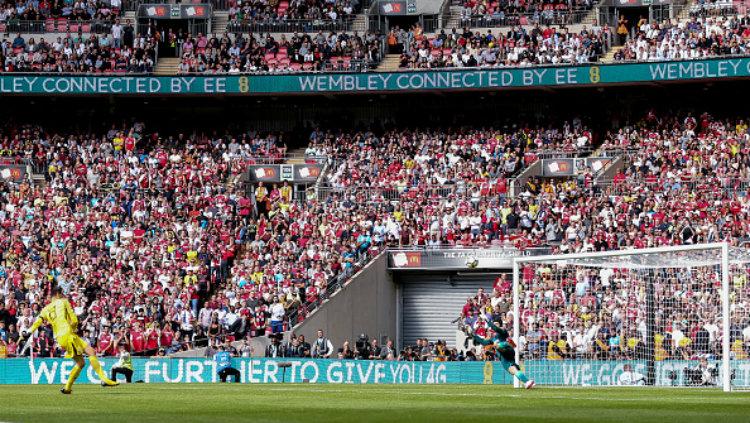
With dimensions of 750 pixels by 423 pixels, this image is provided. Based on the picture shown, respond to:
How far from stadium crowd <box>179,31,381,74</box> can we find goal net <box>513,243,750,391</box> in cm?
2080

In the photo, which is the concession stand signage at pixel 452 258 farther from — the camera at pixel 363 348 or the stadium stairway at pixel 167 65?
→ the stadium stairway at pixel 167 65

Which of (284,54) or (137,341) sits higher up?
(284,54)

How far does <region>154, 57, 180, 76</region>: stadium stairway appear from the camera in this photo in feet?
168

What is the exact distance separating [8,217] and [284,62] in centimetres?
1183

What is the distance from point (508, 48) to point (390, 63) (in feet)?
15.6

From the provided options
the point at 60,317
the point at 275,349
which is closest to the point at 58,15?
the point at 275,349

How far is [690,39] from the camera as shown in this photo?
45.3 meters

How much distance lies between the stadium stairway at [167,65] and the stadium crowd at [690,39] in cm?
1686

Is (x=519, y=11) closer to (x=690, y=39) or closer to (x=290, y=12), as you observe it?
(x=690, y=39)

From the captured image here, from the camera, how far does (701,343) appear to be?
88.4 ft

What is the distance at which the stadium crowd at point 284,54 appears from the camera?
4956 cm

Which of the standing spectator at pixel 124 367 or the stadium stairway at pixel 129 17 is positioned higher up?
the stadium stairway at pixel 129 17

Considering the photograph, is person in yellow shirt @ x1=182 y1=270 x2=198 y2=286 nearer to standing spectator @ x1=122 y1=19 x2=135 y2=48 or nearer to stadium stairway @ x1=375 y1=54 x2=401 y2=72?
stadium stairway @ x1=375 y1=54 x2=401 y2=72

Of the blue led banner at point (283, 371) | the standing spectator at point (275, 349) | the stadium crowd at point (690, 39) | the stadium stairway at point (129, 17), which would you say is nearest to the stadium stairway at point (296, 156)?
the stadium stairway at point (129, 17)
